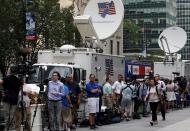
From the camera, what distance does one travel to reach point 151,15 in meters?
145

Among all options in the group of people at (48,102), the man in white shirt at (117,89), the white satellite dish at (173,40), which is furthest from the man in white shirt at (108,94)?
the white satellite dish at (173,40)

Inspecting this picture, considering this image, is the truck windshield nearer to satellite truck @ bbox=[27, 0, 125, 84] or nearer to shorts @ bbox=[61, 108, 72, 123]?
satellite truck @ bbox=[27, 0, 125, 84]

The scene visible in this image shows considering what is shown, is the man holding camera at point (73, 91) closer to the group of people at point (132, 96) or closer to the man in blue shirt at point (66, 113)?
the man in blue shirt at point (66, 113)

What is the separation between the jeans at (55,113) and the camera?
1727 centimetres

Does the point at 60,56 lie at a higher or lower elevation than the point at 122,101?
higher

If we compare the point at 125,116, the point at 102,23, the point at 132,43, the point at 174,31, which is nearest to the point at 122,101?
the point at 125,116

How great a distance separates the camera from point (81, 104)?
21.0m

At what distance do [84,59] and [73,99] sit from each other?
4.70m

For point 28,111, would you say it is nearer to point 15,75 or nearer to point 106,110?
point 15,75

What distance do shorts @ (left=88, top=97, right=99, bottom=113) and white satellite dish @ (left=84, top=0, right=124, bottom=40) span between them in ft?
28.1

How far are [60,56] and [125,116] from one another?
360 centimetres

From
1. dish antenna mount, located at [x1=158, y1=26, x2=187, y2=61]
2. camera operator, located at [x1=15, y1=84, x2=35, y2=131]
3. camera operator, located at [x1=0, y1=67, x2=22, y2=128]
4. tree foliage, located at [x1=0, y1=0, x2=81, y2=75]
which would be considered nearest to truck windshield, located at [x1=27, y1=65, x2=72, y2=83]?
camera operator, located at [x1=15, y1=84, x2=35, y2=131]

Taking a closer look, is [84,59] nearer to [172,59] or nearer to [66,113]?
[66,113]

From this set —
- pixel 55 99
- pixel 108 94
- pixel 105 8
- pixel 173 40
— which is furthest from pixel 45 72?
pixel 173 40
